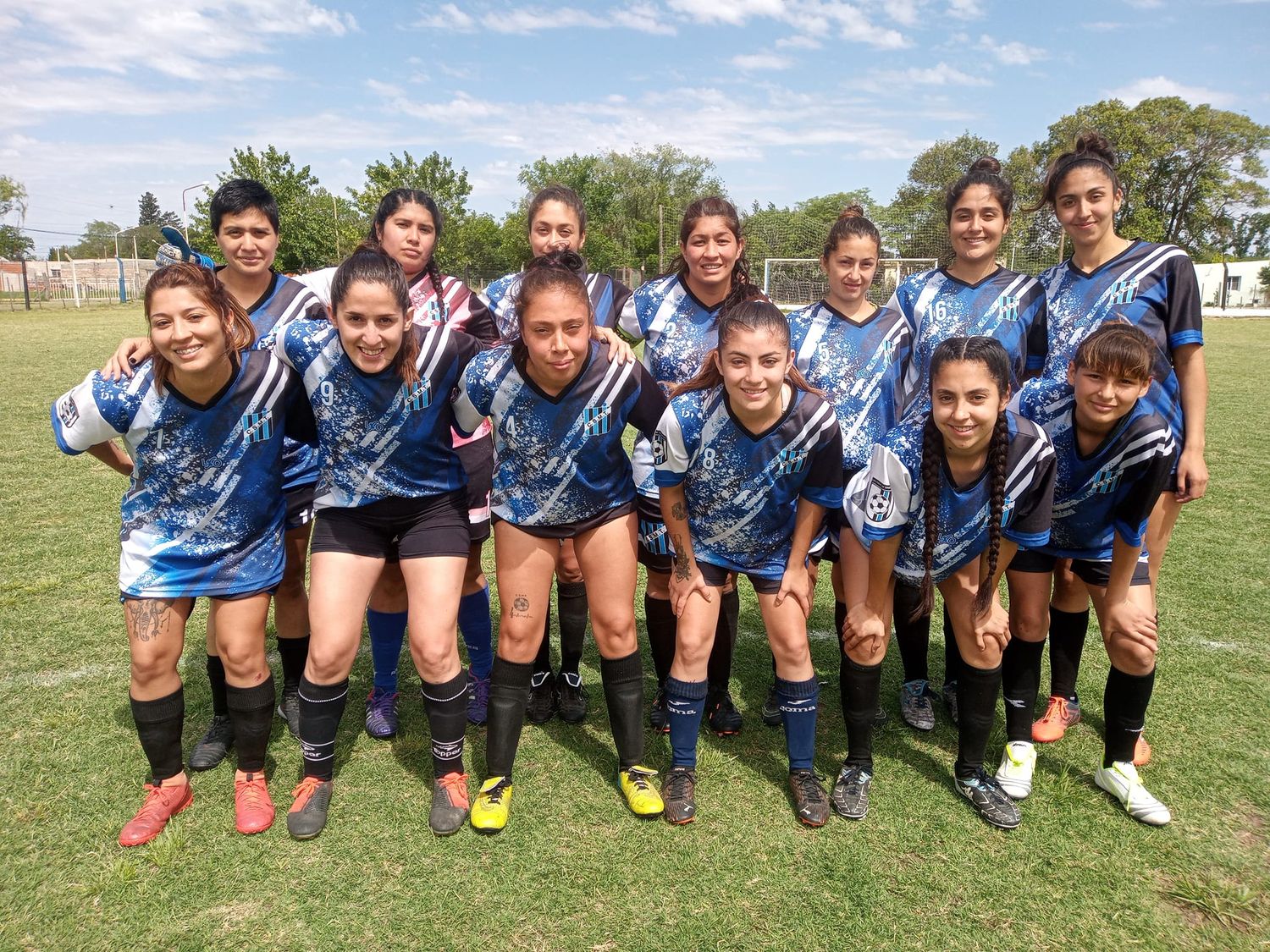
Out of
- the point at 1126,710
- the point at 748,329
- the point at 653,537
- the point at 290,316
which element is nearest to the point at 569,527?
the point at 653,537

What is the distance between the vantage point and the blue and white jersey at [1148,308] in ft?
9.54

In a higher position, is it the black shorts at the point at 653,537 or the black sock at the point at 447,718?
the black shorts at the point at 653,537

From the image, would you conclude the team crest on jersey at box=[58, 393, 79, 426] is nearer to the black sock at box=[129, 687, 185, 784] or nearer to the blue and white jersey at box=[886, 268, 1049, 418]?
the black sock at box=[129, 687, 185, 784]

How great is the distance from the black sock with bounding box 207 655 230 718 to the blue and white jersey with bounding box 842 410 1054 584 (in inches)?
99.7

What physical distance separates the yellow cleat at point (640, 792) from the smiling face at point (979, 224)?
2251 millimetres

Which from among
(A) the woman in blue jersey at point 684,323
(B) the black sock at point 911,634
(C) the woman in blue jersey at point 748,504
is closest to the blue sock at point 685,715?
(C) the woman in blue jersey at point 748,504

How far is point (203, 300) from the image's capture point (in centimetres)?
258

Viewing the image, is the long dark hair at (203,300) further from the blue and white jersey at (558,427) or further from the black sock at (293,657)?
the black sock at (293,657)

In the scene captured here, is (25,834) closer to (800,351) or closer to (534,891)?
(534,891)

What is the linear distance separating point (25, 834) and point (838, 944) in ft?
8.58

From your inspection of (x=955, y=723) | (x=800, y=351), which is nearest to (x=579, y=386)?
(x=800, y=351)

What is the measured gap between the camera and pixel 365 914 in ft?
7.84

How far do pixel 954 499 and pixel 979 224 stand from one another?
3.65ft

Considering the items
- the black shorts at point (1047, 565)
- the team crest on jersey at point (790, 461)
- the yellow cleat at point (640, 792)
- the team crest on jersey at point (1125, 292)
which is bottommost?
the yellow cleat at point (640, 792)
